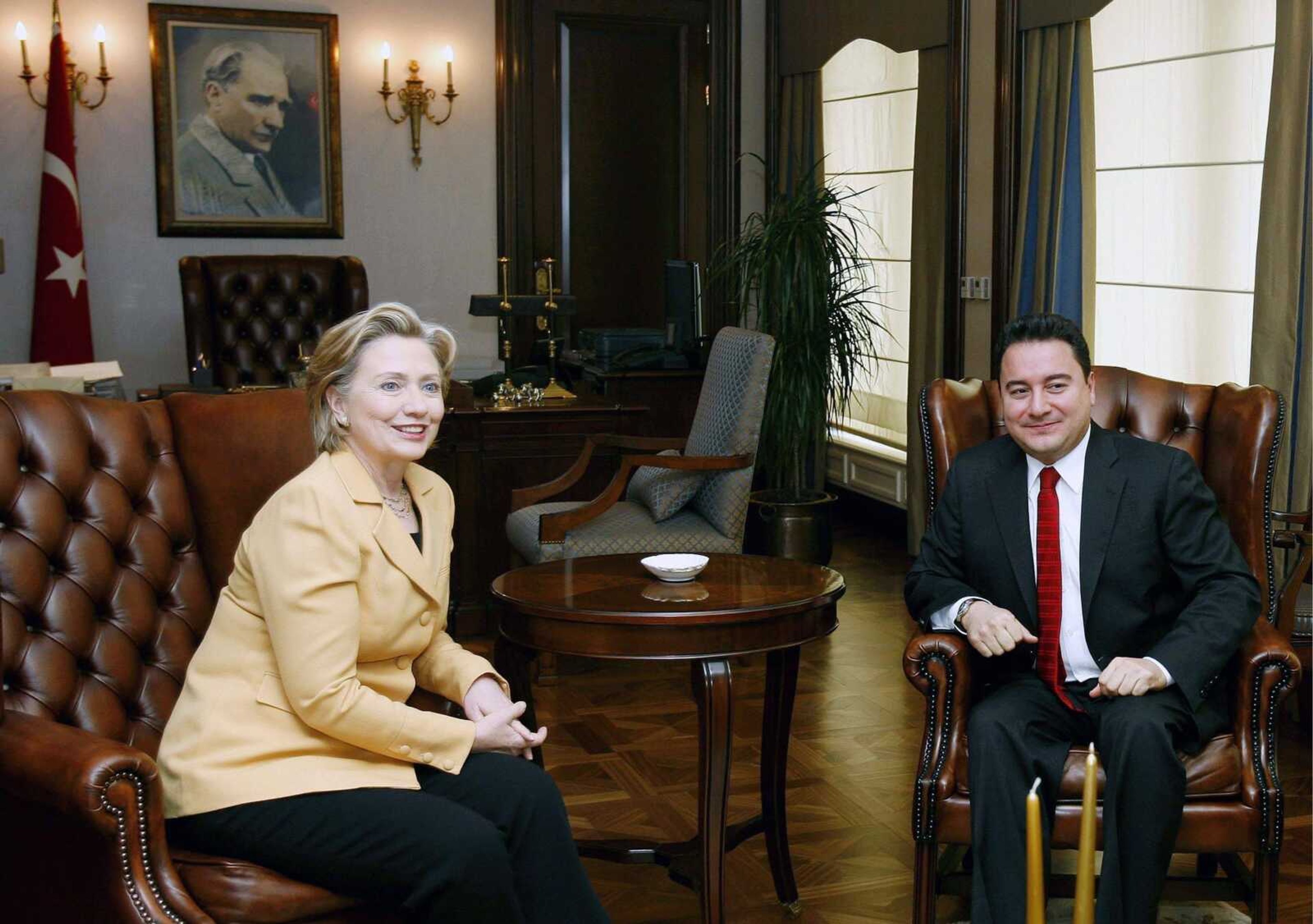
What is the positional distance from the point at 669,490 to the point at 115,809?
2523 mm

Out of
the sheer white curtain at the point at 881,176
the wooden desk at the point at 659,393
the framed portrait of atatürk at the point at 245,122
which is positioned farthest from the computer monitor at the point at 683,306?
the framed portrait of atatürk at the point at 245,122

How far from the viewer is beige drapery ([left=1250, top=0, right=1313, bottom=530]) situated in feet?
12.8

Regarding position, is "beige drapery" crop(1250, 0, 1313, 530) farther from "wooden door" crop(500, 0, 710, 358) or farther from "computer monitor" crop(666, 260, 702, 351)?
"wooden door" crop(500, 0, 710, 358)

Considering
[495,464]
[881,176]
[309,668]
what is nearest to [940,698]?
[309,668]

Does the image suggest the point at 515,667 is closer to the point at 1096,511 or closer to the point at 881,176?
the point at 1096,511

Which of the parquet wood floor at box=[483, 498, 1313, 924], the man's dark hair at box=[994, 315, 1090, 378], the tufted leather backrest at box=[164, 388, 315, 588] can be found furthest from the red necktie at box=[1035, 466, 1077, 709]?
the tufted leather backrest at box=[164, 388, 315, 588]

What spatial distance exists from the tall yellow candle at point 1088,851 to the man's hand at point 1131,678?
1.68 metres

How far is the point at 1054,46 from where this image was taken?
4.95 metres

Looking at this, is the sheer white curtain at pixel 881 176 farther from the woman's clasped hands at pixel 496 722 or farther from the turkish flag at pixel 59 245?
the woman's clasped hands at pixel 496 722

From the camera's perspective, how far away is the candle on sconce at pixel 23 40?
620cm

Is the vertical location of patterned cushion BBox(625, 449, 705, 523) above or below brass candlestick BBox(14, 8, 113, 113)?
below

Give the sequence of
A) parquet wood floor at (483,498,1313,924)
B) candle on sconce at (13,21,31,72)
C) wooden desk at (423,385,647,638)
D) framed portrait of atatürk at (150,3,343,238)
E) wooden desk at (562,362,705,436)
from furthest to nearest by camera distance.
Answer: framed portrait of atatürk at (150,3,343,238), candle on sconce at (13,21,31,72), wooden desk at (562,362,705,436), wooden desk at (423,385,647,638), parquet wood floor at (483,498,1313,924)

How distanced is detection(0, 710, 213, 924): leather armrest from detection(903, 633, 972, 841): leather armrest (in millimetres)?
1233

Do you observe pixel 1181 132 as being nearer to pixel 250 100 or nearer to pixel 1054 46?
pixel 1054 46
